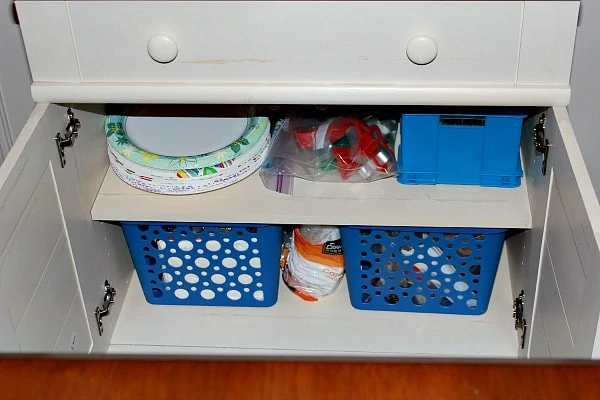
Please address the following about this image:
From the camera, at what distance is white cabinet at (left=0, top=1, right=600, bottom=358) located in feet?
3.11

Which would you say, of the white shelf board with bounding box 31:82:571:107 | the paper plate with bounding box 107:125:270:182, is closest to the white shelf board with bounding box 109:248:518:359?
the paper plate with bounding box 107:125:270:182

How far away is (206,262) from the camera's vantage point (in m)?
1.25

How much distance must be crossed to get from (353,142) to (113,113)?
317 millimetres

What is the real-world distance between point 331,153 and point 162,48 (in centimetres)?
30

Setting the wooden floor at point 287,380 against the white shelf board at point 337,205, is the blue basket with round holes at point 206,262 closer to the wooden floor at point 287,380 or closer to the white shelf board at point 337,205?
the white shelf board at point 337,205

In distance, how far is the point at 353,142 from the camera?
3.96 ft

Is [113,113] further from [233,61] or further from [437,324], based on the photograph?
[437,324]

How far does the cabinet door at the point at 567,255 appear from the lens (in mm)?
860

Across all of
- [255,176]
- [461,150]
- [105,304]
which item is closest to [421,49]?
[461,150]

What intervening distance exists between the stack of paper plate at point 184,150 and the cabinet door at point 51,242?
4cm

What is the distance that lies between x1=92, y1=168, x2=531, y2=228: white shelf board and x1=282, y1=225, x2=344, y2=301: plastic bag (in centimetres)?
11

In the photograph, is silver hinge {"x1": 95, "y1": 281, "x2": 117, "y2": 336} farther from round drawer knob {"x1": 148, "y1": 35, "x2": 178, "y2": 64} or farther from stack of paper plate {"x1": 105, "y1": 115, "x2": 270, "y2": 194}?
round drawer knob {"x1": 148, "y1": 35, "x2": 178, "y2": 64}

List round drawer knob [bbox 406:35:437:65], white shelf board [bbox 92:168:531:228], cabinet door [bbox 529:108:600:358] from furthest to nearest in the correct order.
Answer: white shelf board [bbox 92:168:531:228] < round drawer knob [bbox 406:35:437:65] < cabinet door [bbox 529:108:600:358]

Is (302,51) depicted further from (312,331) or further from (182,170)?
(312,331)
